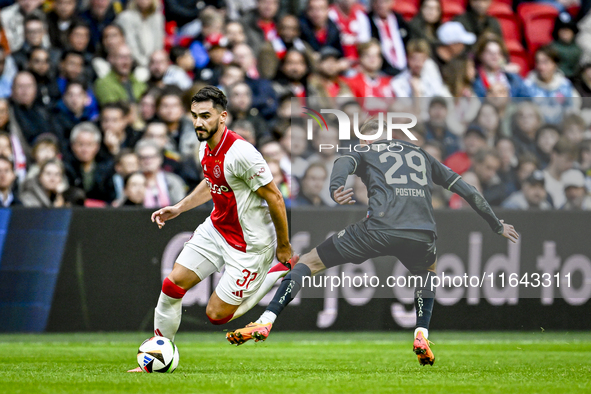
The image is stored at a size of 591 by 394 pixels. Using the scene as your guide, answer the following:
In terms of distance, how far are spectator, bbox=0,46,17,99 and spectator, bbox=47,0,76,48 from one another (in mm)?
776

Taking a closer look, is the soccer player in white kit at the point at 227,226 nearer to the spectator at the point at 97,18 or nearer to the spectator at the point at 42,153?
the spectator at the point at 42,153

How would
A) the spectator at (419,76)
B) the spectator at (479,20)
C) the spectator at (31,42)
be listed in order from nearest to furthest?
1. the spectator at (31,42)
2. the spectator at (419,76)
3. the spectator at (479,20)

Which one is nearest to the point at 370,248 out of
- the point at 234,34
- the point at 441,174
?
the point at 441,174

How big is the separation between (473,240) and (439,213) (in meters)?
0.54

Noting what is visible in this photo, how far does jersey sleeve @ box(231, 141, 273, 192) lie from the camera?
641cm

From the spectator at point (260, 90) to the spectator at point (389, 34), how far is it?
2.21 meters

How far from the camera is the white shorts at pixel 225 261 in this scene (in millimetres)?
6836

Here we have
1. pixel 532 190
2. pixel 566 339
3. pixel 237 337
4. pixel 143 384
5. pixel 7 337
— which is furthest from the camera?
pixel 532 190

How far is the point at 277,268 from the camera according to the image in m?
7.28

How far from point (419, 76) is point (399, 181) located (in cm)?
615

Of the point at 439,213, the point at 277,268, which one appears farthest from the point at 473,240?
the point at 277,268

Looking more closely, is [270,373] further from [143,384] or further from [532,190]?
[532,190]

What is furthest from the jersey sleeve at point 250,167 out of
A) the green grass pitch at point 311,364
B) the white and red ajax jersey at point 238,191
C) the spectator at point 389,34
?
the spectator at point 389,34

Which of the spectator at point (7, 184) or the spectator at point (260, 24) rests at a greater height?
the spectator at point (260, 24)
